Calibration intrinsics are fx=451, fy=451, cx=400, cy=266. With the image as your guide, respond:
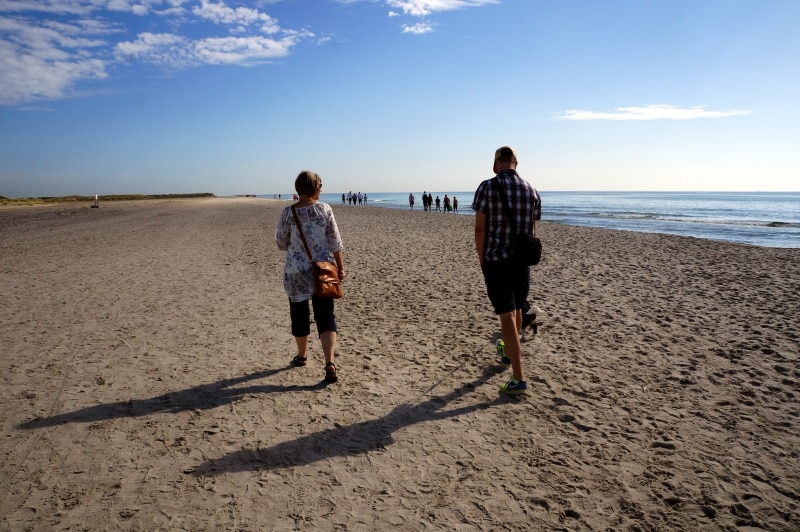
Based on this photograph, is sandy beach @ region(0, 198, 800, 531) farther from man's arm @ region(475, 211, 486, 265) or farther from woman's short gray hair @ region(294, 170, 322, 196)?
woman's short gray hair @ region(294, 170, 322, 196)

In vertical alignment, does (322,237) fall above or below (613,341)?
above

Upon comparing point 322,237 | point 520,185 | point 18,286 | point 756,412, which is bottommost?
point 756,412

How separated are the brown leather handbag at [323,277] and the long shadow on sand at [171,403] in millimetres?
952

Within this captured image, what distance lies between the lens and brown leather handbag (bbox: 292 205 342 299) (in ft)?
13.2

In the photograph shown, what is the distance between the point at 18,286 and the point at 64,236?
11.0 metres

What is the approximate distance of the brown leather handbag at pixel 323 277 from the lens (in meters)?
4.03

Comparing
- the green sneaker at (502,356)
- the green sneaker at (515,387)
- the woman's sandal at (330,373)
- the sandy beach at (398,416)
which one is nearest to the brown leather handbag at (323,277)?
the woman's sandal at (330,373)

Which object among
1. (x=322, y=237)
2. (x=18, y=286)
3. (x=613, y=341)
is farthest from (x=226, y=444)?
(x=18, y=286)

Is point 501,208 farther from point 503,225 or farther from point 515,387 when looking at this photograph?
point 515,387

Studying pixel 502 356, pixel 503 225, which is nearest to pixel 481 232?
pixel 503 225

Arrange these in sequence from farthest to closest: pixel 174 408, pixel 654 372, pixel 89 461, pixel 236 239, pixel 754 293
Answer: pixel 236 239 < pixel 754 293 < pixel 654 372 < pixel 174 408 < pixel 89 461

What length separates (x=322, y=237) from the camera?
4152 mm

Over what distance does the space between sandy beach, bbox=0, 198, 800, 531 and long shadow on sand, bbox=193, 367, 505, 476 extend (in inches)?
0.6

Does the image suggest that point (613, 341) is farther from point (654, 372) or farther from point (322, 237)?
point (322, 237)
